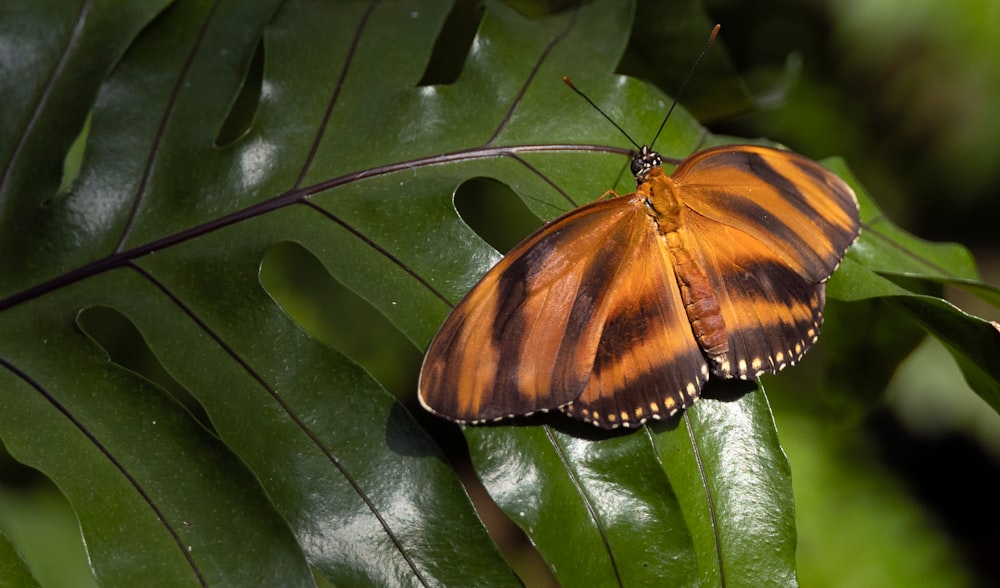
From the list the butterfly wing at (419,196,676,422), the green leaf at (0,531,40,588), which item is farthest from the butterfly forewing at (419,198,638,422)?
the green leaf at (0,531,40,588)

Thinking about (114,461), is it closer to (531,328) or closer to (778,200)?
(531,328)

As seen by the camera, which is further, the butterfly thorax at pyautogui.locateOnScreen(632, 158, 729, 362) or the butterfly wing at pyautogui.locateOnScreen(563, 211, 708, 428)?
the butterfly thorax at pyautogui.locateOnScreen(632, 158, 729, 362)

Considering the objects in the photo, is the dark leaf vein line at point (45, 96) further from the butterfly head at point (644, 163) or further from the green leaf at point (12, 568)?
the butterfly head at point (644, 163)

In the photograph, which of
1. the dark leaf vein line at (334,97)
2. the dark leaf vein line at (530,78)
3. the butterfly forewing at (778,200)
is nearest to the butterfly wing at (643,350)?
the butterfly forewing at (778,200)

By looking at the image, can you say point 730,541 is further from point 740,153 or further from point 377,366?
point 377,366

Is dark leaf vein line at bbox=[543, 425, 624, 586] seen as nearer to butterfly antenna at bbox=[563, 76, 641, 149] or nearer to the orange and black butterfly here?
the orange and black butterfly

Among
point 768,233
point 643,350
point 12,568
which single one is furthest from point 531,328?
point 12,568

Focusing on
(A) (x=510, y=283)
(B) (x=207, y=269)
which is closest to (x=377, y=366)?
(B) (x=207, y=269)
